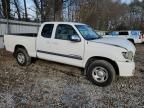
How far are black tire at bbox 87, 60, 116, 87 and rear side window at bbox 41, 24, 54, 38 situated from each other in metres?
2.04

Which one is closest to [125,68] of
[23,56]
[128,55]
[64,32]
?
[128,55]

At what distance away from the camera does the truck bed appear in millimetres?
8203

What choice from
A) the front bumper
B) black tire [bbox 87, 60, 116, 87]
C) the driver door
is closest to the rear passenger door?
the driver door

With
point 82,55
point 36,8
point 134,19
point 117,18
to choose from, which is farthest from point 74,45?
point 134,19

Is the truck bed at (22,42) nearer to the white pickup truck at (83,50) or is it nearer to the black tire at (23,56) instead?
the white pickup truck at (83,50)

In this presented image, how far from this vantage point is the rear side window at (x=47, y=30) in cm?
771

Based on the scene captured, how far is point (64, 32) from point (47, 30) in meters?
0.80

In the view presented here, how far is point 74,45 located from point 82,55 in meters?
0.41

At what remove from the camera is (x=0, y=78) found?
696 centimetres

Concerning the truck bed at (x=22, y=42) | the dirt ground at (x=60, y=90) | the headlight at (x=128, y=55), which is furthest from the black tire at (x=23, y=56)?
the headlight at (x=128, y=55)

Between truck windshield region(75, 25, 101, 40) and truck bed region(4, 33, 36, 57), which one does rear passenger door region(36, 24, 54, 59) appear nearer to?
truck bed region(4, 33, 36, 57)

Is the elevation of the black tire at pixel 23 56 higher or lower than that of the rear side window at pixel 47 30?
lower

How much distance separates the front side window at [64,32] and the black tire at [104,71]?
4.17 ft

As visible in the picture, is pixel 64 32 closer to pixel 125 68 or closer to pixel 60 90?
pixel 60 90
